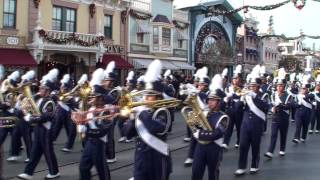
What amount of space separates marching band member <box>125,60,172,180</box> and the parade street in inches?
106

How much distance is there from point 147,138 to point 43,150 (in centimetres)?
293

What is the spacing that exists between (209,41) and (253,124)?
31.9 m

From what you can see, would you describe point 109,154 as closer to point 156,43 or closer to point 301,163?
point 301,163

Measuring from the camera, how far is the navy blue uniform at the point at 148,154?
6422mm

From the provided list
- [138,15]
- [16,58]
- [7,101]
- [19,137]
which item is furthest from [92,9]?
[7,101]

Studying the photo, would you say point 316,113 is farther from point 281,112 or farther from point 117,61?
point 117,61

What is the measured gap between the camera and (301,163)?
35.7 ft

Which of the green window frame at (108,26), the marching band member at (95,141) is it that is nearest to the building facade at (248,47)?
the green window frame at (108,26)

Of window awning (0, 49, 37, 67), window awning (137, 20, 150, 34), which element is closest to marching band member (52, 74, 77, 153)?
window awning (0, 49, 37, 67)

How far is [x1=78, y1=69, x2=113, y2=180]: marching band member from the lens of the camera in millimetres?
7207

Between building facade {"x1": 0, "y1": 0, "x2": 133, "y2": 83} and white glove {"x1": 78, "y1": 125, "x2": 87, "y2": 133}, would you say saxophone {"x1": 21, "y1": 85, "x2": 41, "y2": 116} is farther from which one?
building facade {"x1": 0, "y1": 0, "x2": 133, "y2": 83}

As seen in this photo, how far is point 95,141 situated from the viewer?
730cm

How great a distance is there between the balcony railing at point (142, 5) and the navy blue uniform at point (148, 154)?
1026 inches

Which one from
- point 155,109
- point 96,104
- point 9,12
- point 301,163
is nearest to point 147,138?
point 155,109
